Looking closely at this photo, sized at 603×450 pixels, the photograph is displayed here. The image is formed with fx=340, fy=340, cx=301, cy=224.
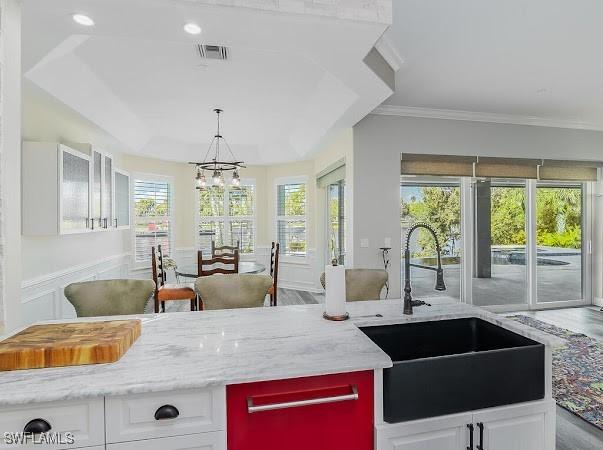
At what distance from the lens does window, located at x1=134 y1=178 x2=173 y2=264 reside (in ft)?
20.1

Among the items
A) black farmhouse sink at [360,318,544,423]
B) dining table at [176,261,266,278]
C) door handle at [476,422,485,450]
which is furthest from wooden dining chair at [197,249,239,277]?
door handle at [476,422,485,450]

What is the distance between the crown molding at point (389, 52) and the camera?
9.16 feet

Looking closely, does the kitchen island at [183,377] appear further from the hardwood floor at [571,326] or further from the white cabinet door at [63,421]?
the hardwood floor at [571,326]

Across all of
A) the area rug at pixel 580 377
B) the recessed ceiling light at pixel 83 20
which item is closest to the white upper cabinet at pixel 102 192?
the recessed ceiling light at pixel 83 20

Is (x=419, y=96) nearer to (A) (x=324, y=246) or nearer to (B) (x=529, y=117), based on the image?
(B) (x=529, y=117)

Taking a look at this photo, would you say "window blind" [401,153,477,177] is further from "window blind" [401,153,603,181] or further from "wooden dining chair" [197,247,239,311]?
"wooden dining chair" [197,247,239,311]

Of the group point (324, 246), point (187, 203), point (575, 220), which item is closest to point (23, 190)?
point (187, 203)

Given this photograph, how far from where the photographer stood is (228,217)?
277 inches

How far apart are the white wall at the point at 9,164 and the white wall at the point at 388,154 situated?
3.36 metres

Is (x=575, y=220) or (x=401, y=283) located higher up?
(x=575, y=220)

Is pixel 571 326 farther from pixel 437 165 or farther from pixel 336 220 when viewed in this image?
pixel 336 220

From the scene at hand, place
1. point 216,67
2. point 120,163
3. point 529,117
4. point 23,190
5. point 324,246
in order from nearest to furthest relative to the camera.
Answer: point 23,190, point 216,67, point 529,117, point 120,163, point 324,246

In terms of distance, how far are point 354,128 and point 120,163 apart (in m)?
3.94

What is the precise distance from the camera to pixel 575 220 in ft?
17.8
